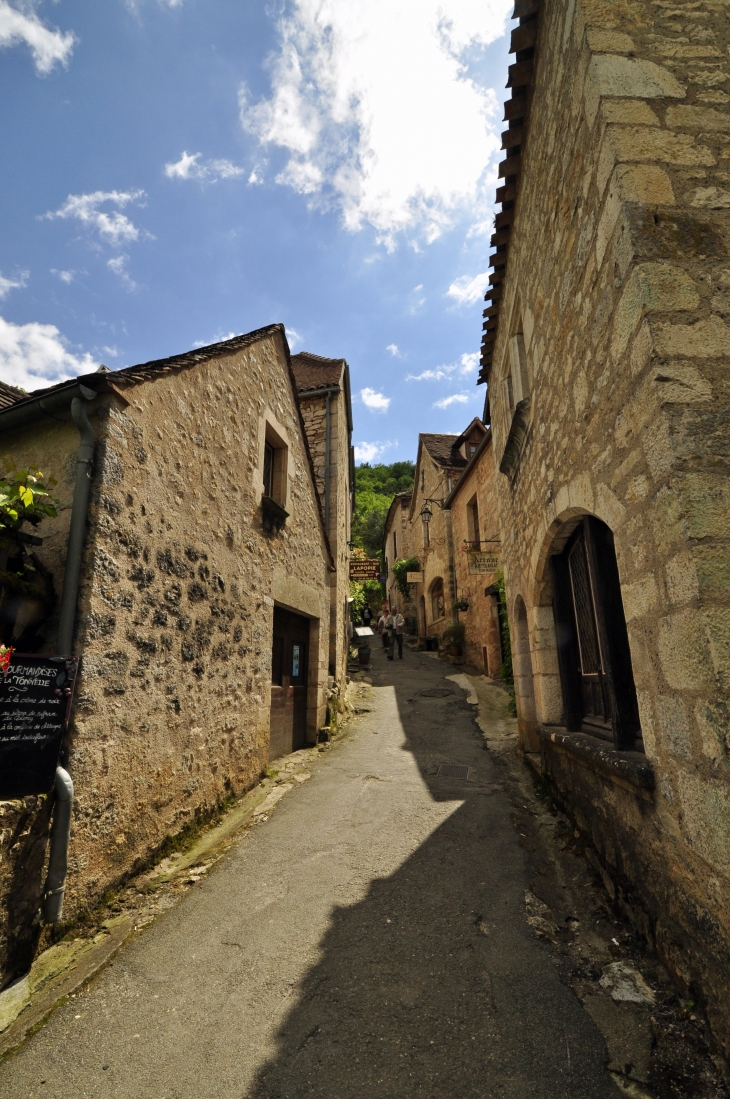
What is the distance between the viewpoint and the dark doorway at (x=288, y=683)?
6.26m

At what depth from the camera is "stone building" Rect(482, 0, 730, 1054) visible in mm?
2033

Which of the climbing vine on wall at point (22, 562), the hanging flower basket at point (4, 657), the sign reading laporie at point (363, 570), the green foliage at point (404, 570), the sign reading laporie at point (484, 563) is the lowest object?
the hanging flower basket at point (4, 657)

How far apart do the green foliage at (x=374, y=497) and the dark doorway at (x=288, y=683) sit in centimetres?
2200

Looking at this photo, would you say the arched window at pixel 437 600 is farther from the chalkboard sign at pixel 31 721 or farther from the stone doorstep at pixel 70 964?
the chalkboard sign at pixel 31 721

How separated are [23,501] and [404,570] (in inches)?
717

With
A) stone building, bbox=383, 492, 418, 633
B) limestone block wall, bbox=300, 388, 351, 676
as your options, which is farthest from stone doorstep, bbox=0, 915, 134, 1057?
stone building, bbox=383, 492, 418, 633

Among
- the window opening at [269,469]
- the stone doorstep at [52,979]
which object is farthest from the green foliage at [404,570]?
the stone doorstep at [52,979]

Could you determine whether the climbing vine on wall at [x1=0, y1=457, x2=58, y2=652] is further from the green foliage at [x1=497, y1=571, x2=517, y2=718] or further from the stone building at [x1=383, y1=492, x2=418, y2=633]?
the stone building at [x1=383, y1=492, x2=418, y2=633]

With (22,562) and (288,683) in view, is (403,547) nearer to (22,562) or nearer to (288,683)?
(288,683)

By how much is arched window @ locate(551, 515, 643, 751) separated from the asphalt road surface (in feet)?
3.95

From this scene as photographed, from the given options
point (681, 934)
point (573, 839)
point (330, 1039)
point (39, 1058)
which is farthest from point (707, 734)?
point (39, 1058)

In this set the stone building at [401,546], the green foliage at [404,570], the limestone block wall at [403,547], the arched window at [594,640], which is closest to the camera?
the arched window at [594,640]

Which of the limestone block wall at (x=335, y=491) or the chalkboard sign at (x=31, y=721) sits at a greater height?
the limestone block wall at (x=335, y=491)

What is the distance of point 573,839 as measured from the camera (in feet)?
12.6
